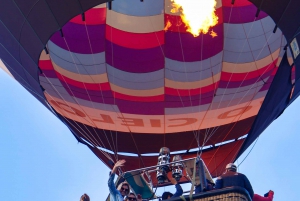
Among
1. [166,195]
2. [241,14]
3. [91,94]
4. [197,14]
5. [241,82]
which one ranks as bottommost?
[166,195]

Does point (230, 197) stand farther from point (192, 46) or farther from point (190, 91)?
point (190, 91)

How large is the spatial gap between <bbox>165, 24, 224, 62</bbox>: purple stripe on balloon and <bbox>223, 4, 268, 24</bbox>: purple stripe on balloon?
0.22 meters

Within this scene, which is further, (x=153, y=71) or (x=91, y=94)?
(x=91, y=94)

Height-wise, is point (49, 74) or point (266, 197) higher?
point (49, 74)

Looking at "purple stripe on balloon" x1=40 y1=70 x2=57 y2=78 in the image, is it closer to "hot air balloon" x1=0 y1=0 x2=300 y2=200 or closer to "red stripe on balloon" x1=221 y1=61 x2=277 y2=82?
"hot air balloon" x1=0 y1=0 x2=300 y2=200

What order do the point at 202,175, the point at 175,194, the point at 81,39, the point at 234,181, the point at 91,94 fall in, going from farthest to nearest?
the point at 91,94, the point at 81,39, the point at 202,175, the point at 175,194, the point at 234,181

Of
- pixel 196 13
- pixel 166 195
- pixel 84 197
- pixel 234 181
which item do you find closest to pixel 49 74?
pixel 196 13

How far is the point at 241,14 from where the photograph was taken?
29.5 ft

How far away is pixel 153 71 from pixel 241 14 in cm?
153

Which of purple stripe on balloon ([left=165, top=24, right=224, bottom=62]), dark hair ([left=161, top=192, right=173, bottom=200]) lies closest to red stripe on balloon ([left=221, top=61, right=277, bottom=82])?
purple stripe on balloon ([left=165, top=24, right=224, bottom=62])

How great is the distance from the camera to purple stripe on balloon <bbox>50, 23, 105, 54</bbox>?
29.9 feet

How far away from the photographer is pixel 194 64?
31.1 ft

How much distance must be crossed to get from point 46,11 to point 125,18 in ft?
4.94

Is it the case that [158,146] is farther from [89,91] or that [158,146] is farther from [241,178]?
[241,178]
